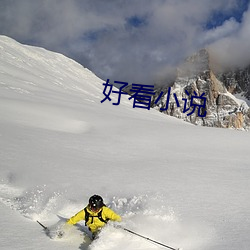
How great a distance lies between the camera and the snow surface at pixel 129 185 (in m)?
5.36

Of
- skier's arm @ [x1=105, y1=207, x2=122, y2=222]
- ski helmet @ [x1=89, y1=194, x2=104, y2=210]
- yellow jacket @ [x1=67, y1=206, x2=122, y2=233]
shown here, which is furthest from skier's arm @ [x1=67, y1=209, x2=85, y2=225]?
skier's arm @ [x1=105, y1=207, x2=122, y2=222]

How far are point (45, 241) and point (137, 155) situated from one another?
252 inches

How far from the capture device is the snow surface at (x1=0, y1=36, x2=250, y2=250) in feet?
17.6

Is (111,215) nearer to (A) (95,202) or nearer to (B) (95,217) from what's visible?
(B) (95,217)

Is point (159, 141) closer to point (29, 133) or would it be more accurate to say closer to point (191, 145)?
point (191, 145)

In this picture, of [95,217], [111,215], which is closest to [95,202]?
[95,217]

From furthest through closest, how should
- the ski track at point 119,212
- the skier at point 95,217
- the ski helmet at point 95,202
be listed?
1. the skier at point 95,217
2. the ski helmet at point 95,202
3. the ski track at point 119,212

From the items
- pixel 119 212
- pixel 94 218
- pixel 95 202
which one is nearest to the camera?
pixel 95 202

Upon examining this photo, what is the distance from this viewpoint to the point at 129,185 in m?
7.87

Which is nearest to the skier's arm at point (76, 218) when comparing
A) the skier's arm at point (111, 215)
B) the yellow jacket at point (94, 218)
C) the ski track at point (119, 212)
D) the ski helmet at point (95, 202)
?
the yellow jacket at point (94, 218)

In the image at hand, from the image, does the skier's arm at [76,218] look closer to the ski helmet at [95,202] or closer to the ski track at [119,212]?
the ski track at [119,212]

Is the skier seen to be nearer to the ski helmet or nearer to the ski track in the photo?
the ski helmet

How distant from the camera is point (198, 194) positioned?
721cm

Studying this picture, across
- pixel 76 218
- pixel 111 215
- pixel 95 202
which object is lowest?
pixel 76 218
